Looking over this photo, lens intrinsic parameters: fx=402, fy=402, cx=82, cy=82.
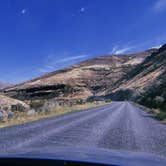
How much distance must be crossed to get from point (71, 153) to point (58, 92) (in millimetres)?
181097

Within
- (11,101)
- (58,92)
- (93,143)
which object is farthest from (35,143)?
(58,92)

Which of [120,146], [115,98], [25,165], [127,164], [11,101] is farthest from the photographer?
[115,98]

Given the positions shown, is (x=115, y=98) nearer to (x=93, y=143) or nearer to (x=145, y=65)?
(x=145, y=65)

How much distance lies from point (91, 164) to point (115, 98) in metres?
163

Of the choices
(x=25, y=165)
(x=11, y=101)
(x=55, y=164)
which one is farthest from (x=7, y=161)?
(x=11, y=101)

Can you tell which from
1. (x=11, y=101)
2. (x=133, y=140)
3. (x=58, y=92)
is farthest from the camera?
(x=58, y=92)

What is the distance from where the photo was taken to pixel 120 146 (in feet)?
42.2

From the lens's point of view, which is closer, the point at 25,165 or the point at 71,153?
the point at 25,165

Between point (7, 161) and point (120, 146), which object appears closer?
point (7, 161)

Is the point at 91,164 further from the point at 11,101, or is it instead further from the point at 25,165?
the point at 11,101

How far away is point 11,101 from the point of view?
1946 inches

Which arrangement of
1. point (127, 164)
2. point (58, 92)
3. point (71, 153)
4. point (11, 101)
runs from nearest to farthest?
point (127, 164), point (71, 153), point (11, 101), point (58, 92)

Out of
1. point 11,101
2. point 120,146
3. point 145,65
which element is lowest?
point 120,146

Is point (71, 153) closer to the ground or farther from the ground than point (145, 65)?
closer to the ground
